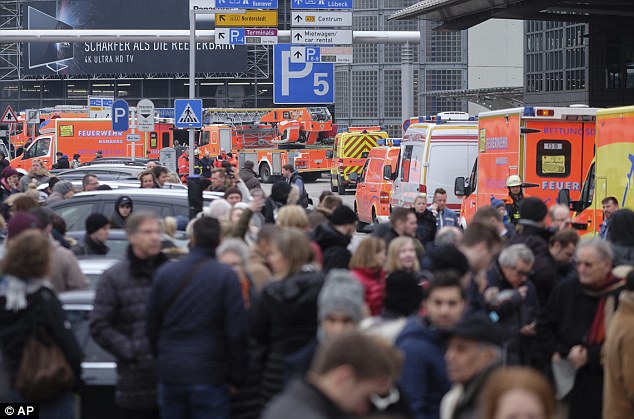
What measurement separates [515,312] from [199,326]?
89.6 inches

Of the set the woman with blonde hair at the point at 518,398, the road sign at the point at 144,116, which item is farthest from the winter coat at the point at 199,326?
the road sign at the point at 144,116

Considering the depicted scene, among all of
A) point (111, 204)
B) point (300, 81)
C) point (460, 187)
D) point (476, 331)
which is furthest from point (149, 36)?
point (476, 331)

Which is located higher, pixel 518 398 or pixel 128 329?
pixel 518 398

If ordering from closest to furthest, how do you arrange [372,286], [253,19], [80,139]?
1. [372,286]
2. [253,19]
3. [80,139]

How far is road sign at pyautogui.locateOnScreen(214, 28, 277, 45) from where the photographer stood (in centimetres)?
2773

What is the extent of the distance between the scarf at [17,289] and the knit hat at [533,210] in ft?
14.6

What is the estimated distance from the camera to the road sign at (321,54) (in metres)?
28.4

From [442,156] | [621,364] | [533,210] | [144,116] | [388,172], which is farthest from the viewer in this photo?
[144,116]

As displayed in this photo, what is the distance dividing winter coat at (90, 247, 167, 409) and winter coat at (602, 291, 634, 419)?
2.45m

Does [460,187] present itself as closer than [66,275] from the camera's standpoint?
No

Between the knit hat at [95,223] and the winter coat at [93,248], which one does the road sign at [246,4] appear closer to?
the winter coat at [93,248]

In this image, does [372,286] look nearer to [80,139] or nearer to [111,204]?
[111,204]

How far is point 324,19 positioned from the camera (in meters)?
28.1

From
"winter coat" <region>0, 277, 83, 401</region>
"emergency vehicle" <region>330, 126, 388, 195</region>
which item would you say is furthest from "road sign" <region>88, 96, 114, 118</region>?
"winter coat" <region>0, 277, 83, 401</region>
